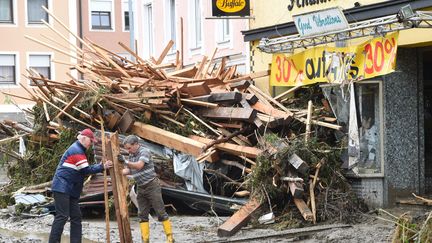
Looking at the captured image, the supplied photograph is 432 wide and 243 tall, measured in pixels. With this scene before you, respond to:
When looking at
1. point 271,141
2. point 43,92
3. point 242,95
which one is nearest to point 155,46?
point 43,92

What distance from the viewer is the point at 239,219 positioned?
13.2 meters

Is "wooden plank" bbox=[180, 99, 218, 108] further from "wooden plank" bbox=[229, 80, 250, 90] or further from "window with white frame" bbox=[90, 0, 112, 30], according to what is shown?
"window with white frame" bbox=[90, 0, 112, 30]

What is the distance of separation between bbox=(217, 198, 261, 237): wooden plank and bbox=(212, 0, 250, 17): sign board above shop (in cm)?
553

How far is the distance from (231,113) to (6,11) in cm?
2881

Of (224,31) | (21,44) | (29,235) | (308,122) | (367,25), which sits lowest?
(29,235)

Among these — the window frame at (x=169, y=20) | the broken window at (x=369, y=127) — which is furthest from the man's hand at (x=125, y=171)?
the window frame at (x=169, y=20)

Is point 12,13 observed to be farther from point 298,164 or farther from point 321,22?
point 298,164

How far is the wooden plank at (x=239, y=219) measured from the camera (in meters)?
12.9

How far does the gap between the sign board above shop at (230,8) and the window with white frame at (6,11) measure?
25.4 meters

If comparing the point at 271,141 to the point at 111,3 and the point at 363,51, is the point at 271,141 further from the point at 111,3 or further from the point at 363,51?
the point at 111,3

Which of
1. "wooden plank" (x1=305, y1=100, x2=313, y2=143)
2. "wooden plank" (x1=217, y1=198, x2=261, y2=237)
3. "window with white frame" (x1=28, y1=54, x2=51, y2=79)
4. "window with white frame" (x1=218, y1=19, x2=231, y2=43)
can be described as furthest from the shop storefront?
"window with white frame" (x1=28, y1=54, x2=51, y2=79)

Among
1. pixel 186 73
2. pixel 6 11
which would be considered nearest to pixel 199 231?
pixel 186 73

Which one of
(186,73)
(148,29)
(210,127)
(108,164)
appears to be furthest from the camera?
(148,29)

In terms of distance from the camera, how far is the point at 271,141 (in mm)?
14320
